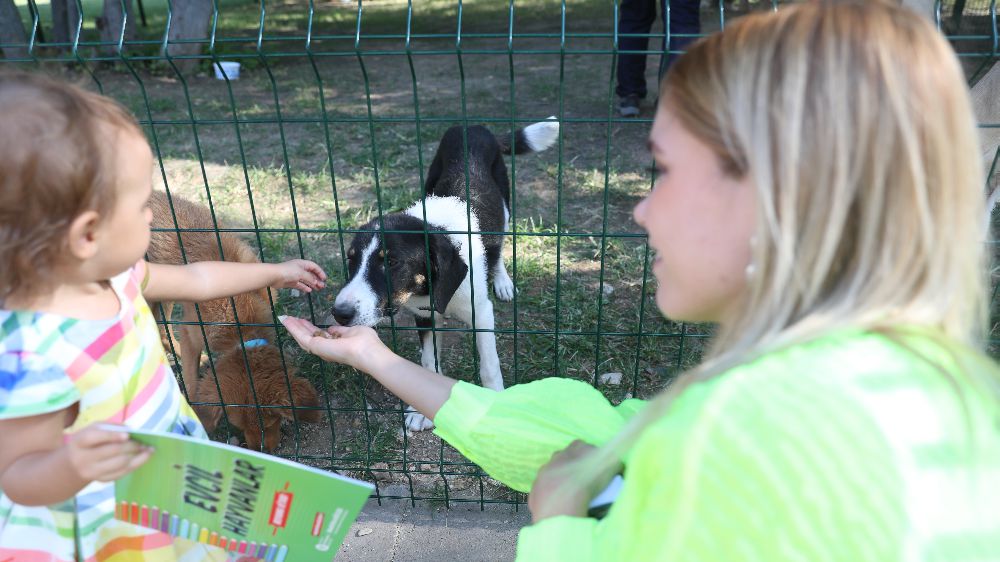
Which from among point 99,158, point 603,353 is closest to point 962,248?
point 99,158

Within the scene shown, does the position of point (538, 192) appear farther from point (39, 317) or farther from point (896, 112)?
point (896, 112)

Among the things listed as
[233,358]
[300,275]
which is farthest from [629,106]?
[300,275]

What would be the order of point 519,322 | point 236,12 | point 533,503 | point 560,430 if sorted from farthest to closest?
1. point 236,12
2. point 519,322
3. point 560,430
4. point 533,503

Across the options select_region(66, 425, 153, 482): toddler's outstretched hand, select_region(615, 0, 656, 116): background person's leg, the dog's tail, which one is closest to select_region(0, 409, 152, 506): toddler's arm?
select_region(66, 425, 153, 482): toddler's outstretched hand

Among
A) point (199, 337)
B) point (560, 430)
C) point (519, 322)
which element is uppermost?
point (560, 430)

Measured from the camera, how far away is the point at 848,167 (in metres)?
0.87

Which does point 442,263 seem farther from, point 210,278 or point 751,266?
point 751,266

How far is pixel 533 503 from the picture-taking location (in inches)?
48.5

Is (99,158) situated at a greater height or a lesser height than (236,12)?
greater

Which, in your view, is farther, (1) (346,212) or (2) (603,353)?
Answer: (1) (346,212)

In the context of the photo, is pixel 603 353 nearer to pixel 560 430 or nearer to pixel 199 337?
pixel 199 337

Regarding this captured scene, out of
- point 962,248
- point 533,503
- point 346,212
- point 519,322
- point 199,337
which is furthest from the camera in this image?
point 346,212

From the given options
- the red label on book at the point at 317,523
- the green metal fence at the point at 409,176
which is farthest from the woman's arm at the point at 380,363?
the green metal fence at the point at 409,176

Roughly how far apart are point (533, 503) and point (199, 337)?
2.64 metres
